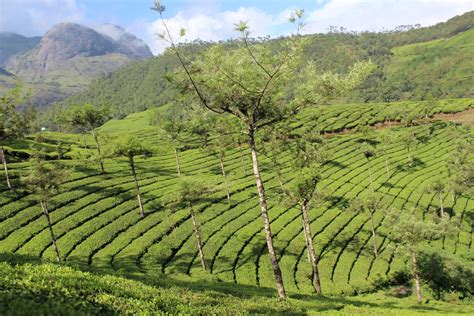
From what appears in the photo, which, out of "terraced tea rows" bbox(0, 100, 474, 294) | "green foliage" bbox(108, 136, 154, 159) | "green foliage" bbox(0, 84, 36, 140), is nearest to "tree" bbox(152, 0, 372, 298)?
"terraced tea rows" bbox(0, 100, 474, 294)

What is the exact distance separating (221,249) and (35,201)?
23.4 metres

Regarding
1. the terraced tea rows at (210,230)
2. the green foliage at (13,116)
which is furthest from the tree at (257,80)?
the green foliage at (13,116)

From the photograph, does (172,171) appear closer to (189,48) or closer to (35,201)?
(35,201)

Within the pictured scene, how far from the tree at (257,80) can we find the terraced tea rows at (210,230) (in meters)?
11.6

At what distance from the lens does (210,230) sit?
140ft

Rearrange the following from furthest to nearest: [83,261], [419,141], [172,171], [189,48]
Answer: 1. [419,141]
2. [172,171]
3. [83,261]
4. [189,48]

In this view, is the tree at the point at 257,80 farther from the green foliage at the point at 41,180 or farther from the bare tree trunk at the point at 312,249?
the green foliage at the point at 41,180

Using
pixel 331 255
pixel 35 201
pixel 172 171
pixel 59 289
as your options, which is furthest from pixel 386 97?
pixel 59 289

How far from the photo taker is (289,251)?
40.2 meters

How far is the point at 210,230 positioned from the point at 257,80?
92.6 ft

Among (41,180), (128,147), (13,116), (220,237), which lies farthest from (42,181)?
(220,237)

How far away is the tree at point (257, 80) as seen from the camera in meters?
16.9

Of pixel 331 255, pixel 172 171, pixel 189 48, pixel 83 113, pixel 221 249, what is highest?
pixel 83 113

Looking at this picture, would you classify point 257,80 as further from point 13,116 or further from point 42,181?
point 13,116
